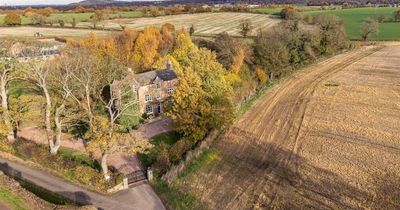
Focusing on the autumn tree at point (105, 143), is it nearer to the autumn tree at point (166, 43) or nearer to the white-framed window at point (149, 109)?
the white-framed window at point (149, 109)

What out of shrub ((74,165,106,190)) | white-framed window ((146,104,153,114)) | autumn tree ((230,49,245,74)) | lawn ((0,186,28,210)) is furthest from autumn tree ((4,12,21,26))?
lawn ((0,186,28,210))

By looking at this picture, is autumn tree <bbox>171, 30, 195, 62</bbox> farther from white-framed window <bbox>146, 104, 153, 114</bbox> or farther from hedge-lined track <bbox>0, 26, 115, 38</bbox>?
hedge-lined track <bbox>0, 26, 115, 38</bbox>

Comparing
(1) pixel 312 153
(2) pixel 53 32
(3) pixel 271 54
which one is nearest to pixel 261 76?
(3) pixel 271 54

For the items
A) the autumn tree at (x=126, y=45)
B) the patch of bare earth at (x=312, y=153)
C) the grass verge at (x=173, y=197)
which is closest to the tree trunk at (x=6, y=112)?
the grass verge at (x=173, y=197)

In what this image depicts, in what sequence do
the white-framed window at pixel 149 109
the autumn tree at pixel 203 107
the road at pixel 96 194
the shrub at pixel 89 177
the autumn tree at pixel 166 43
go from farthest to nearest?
the autumn tree at pixel 166 43, the white-framed window at pixel 149 109, the autumn tree at pixel 203 107, the shrub at pixel 89 177, the road at pixel 96 194

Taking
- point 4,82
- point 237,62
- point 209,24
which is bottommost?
point 237,62

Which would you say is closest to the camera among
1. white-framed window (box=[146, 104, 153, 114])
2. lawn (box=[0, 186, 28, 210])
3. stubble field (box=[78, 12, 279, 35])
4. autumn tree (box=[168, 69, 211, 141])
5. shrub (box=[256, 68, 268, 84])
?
lawn (box=[0, 186, 28, 210])

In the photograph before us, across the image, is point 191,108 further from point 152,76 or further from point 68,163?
point 68,163
